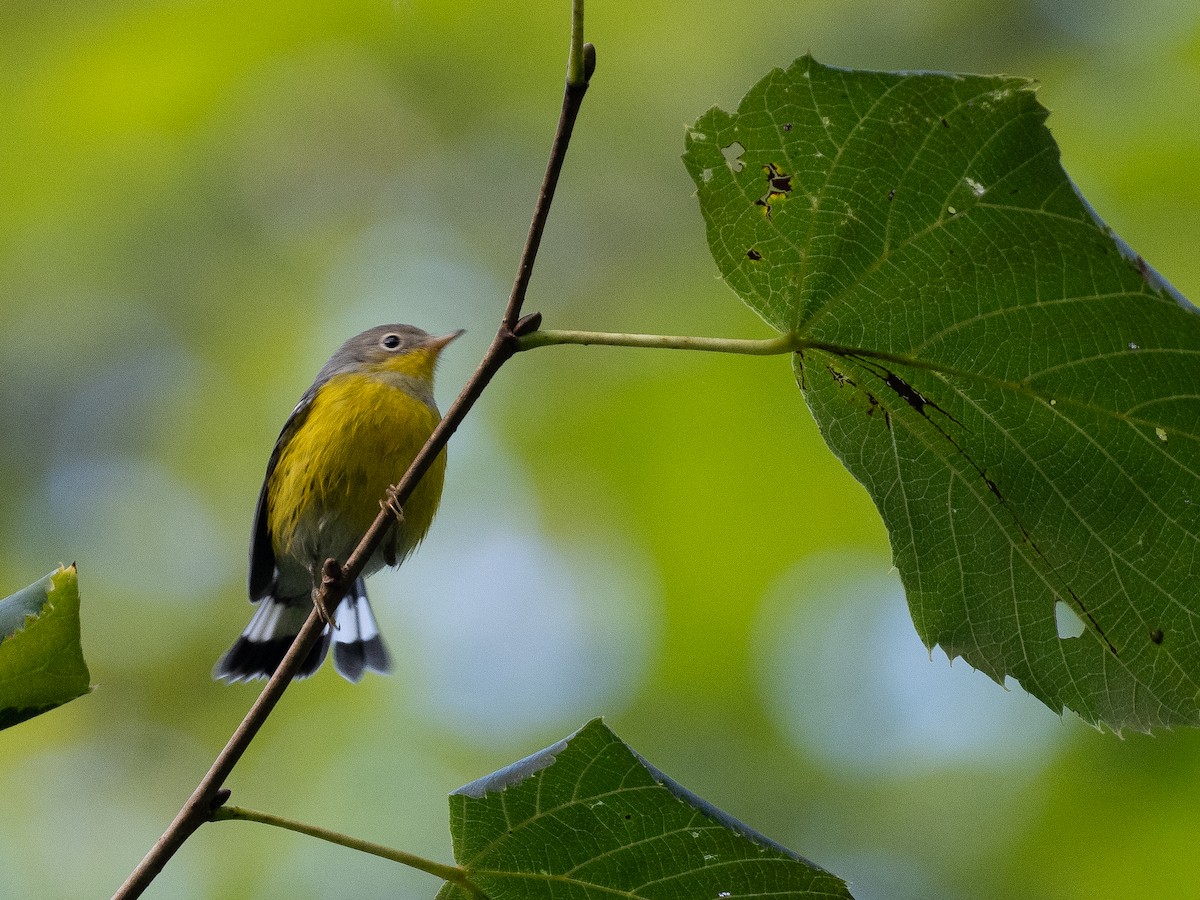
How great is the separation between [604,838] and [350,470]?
3196 mm

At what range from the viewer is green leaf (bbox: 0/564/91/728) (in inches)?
73.1

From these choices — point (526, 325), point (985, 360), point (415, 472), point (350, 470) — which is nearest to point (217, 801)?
point (415, 472)

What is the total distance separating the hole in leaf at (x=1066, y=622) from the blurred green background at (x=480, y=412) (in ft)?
12.1

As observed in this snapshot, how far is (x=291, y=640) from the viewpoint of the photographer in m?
6.16

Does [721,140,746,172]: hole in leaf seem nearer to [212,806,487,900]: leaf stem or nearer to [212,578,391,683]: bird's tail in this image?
[212,806,487,900]: leaf stem

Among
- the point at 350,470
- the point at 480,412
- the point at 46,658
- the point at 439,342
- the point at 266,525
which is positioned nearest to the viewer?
the point at 46,658

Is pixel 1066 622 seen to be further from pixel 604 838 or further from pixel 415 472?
pixel 415 472

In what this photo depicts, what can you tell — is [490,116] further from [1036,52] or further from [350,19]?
[1036,52]

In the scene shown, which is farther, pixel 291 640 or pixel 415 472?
pixel 291 640

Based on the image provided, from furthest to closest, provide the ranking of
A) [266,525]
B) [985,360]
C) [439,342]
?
[439,342]
[266,525]
[985,360]

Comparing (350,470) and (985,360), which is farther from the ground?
Answer: (350,470)

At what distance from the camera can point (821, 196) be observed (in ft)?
7.57

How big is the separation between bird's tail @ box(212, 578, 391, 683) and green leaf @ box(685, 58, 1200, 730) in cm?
401

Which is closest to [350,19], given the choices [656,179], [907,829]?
[656,179]
